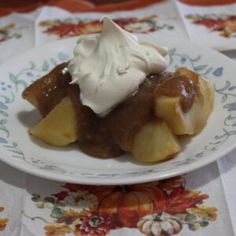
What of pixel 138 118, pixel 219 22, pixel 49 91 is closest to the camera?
pixel 138 118

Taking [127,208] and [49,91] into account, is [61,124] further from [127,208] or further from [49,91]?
[127,208]

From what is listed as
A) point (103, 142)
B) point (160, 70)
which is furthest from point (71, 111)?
point (160, 70)

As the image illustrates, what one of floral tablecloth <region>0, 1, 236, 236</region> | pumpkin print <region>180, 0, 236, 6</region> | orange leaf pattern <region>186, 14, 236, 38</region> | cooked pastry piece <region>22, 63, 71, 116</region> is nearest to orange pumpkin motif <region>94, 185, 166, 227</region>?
floral tablecloth <region>0, 1, 236, 236</region>

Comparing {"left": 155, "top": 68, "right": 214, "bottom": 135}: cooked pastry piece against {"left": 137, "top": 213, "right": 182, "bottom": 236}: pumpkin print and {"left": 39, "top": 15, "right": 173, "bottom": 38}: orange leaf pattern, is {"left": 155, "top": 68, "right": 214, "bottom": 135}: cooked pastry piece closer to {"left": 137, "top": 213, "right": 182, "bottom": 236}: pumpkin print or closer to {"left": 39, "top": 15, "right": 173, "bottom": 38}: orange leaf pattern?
{"left": 137, "top": 213, "right": 182, "bottom": 236}: pumpkin print

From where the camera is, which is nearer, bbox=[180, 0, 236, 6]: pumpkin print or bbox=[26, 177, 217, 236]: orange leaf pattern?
bbox=[26, 177, 217, 236]: orange leaf pattern

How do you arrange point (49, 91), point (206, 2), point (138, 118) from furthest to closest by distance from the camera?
point (206, 2)
point (49, 91)
point (138, 118)

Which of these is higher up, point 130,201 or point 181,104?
point 181,104

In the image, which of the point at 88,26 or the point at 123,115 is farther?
the point at 88,26

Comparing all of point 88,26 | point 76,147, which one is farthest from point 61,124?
point 88,26
